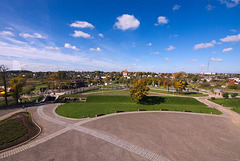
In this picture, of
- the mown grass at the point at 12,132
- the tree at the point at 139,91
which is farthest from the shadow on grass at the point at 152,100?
the mown grass at the point at 12,132

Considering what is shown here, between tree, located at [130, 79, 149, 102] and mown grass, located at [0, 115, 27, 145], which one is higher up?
tree, located at [130, 79, 149, 102]

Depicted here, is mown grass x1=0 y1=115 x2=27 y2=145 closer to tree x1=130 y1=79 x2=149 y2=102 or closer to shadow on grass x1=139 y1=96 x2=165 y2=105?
tree x1=130 y1=79 x2=149 y2=102

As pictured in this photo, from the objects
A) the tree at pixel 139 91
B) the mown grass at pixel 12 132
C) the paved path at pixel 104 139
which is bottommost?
the paved path at pixel 104 139

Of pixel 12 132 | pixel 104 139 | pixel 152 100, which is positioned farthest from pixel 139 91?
pixel 12 132

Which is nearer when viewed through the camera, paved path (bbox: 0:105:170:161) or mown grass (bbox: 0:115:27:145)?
paved path (bbox: 0:105:170:161)

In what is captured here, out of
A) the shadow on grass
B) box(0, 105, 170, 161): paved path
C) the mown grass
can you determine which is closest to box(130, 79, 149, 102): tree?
the shadow on grass

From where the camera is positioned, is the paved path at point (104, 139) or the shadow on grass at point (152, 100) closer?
the paved path at point (104, 139)

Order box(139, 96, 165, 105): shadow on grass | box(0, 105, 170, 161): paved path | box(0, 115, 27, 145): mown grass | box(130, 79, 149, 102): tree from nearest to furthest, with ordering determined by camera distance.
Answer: box(0, 105, 170, 161): paved path, box(0, 115, 27, 145): mown grass, box(130, 79, 149, 102): tree, box(139, 96, 165, 105): shadow on grass

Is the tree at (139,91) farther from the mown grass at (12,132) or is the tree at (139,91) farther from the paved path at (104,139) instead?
the mown grass at (12,132)

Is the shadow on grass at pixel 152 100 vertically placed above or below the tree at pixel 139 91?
below

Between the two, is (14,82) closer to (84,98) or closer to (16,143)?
(84,98)

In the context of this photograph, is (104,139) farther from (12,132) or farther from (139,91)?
(139,91)
